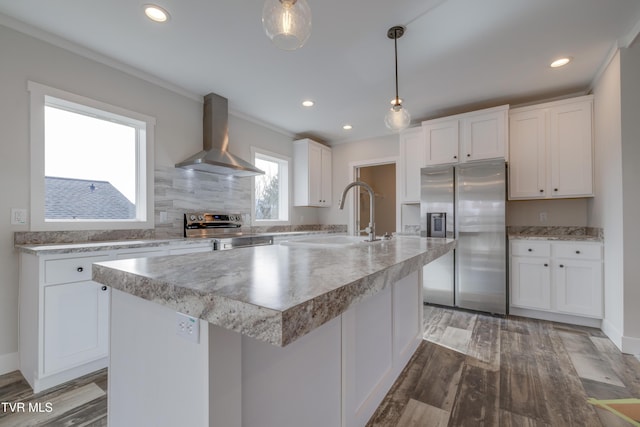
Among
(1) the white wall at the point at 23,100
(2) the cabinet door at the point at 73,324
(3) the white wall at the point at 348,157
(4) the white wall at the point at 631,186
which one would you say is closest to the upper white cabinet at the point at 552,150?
(4) the white wall at the point at 631,186

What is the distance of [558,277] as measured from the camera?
295 centimetres

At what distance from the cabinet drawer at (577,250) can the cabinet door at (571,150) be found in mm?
561

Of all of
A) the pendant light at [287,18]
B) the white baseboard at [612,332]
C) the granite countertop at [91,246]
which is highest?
the pendant light at [287,18]

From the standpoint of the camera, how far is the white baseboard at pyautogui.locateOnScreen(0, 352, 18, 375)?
1937 millimetres

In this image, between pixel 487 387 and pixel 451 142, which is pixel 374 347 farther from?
pixel 451 142

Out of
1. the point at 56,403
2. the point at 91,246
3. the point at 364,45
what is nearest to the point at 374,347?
the point at 56,403

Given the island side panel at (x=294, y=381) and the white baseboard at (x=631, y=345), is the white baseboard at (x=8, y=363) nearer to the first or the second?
the island side panel at (x=294, y=381)

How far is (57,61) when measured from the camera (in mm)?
2229

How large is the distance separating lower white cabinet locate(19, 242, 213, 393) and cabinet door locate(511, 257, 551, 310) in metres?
3.80

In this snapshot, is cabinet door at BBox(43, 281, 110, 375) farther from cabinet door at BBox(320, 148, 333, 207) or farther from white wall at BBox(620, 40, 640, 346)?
white wall at BBox(620, 40, 640, 346)

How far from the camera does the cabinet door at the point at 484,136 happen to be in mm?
3250

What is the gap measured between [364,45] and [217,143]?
1.91 meters

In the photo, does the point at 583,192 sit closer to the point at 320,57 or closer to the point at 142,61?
the point at 320,57

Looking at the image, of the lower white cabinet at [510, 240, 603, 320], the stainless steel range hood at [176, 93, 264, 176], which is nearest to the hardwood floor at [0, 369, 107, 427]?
the stainless steel range hood at [176, 93, 264, 176]
